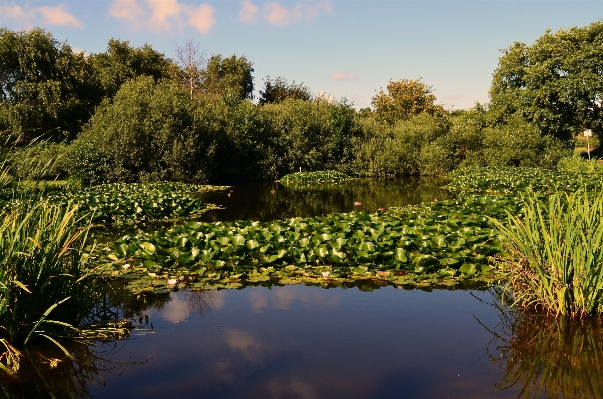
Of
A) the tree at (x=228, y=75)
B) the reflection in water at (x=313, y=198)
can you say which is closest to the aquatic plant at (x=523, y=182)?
the reflection in water at (x=313, y=198)

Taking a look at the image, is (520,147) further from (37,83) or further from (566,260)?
(37,83)

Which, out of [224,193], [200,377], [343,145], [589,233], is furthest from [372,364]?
[343,145]

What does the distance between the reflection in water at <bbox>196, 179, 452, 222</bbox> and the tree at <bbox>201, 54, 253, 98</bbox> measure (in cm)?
2166

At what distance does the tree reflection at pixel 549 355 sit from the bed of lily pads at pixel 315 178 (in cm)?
2295

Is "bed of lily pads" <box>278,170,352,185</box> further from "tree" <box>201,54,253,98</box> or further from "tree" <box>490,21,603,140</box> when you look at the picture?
"tree" <box>201,54,253,98</box>

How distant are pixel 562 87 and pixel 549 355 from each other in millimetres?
32139

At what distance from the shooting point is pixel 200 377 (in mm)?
4785

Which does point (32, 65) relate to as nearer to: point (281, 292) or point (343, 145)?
point (343, 145)

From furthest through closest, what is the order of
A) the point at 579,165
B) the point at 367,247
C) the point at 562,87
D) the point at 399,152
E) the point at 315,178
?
the point at 399,152
the point at 562,87
the point at 315,178
the point at 579,165
the point at 367,247

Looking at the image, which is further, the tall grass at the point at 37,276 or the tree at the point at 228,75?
the tree at the point at 228,75

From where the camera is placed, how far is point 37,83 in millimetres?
31688

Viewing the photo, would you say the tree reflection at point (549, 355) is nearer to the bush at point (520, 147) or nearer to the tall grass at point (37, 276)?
the tall grass at point (37, 276)

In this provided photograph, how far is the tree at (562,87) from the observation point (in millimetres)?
32594

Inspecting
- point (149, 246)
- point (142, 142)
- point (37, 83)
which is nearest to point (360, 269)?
point (149, 246)
